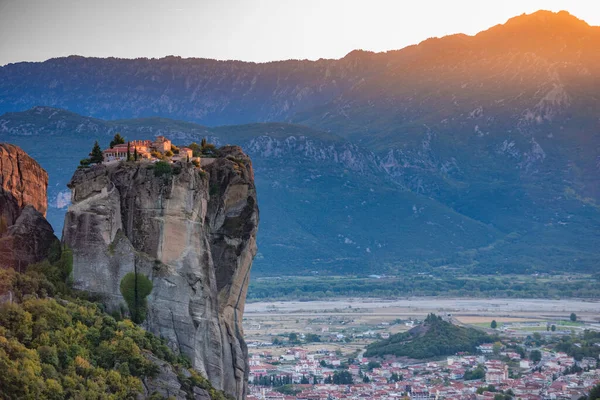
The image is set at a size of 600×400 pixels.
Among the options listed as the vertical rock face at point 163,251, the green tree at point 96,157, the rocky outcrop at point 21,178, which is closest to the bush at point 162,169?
the vertical rock face at point 163,251

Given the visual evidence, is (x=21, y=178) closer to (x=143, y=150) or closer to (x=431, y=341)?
(x=143, y=150)

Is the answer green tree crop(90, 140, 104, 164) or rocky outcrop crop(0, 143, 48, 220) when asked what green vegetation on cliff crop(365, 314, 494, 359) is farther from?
rocky outcrop crop(0, 143, 48, 220)

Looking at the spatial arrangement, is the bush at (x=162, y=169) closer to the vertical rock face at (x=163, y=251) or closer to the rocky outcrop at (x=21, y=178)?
the vertical rock face at (x=163, y=251)

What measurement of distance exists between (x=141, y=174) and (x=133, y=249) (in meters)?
3.40

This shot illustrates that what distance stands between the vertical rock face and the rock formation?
1.60 m

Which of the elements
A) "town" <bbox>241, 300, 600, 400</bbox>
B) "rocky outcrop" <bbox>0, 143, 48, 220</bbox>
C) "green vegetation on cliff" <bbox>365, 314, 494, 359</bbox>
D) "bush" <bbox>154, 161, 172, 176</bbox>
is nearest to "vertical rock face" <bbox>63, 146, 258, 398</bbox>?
"bush" <bbox>154, 161, 172, 176</bbox>

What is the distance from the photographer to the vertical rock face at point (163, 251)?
53281 mm

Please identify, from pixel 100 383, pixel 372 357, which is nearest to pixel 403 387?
pixel 372 357

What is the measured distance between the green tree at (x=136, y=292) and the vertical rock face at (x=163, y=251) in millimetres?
203

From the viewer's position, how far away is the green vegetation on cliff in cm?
13110

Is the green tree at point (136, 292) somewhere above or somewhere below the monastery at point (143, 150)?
below

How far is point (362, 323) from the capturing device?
160375 mm

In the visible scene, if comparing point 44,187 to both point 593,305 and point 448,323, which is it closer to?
point 448,323

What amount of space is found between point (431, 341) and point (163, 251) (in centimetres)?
8292
